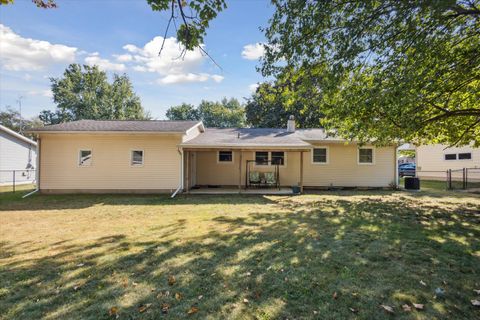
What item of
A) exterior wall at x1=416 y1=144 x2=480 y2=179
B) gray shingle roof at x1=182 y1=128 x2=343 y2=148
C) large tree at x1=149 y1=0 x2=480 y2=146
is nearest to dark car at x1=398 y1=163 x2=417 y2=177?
exterior wall at x1=416 y1=144 x2=480 y2=179

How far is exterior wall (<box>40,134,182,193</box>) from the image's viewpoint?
1148 centimetres

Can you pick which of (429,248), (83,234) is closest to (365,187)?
(429,248)

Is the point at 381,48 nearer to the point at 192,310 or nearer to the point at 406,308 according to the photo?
the point at 406,308

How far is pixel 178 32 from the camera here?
11.8 ft

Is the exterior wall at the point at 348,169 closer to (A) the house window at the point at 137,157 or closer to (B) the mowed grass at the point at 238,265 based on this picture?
(B) the mowed grass at the point at 238,265

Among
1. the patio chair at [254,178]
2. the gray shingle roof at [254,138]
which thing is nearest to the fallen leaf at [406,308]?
the gray shingle roof at [254,138]

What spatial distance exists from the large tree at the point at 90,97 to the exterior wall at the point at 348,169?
31.7 metres

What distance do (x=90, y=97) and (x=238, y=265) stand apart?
38.6 m

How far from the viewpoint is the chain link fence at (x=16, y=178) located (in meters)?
16.9

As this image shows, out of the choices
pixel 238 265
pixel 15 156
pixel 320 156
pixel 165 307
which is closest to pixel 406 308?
pixel 238 265

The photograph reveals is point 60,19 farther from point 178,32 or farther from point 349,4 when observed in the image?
point 349,4

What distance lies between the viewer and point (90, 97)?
35062 millimetres

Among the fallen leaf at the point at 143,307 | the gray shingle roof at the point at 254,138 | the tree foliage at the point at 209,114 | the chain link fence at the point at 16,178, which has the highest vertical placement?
the tree foliage at the point at 209,114

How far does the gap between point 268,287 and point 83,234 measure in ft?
13.9
